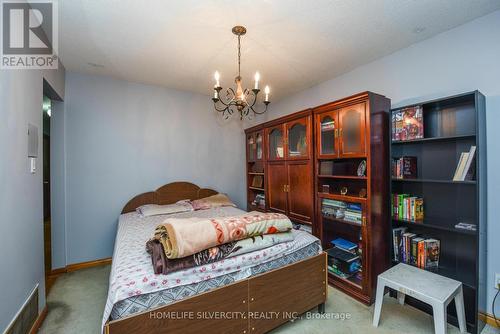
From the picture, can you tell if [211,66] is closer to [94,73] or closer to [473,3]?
[94,73]

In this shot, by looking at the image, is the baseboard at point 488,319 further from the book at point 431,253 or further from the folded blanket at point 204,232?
the folded blanket at point 204,232

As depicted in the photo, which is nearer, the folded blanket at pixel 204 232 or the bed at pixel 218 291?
the bed at pixel 218 291

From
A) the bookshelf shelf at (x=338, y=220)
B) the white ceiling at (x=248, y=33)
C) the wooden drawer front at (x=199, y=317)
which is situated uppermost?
the white ceiling at (x=248, y=33)

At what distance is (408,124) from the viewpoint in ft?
7.15

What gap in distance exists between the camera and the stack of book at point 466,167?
71.1 inches

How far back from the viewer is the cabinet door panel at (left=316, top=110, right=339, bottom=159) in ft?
8.26

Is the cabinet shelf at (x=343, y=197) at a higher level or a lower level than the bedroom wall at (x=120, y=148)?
lower

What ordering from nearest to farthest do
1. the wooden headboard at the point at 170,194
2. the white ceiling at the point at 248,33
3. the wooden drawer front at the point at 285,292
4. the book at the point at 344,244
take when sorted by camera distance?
the wooden drawer front at the point at 285,292
the white ceiling at the point at 248,33
the book at the point at 344,244
the wooden headboard at the point at 170,194

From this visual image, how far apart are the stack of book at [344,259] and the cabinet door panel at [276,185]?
33.4 inches

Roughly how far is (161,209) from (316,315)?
2.24 m

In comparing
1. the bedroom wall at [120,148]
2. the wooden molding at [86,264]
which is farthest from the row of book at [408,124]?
the wooden molding at [86,264]

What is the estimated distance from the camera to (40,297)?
6.59 feet

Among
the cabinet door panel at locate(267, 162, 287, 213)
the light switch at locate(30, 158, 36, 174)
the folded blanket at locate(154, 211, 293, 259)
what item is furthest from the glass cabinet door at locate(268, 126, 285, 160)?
the light switch at locate(30, 158, 36, 174)

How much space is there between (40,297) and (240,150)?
3.19m
